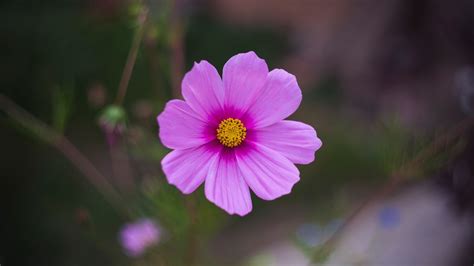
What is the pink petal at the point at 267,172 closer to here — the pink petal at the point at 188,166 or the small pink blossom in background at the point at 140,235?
the pink petal at the point at 188,166

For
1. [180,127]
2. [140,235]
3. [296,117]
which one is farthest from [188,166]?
[296,117]

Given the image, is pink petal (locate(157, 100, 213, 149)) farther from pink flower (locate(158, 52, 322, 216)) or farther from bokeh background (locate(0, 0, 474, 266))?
bokeh background (locate(0, 0, 474, 266))

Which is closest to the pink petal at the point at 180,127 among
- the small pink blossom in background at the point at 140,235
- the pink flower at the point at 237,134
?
the pink flower at the point at 237,134

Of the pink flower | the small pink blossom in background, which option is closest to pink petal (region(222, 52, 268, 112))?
the pink flower

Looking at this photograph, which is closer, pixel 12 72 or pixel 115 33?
pixel 12 72

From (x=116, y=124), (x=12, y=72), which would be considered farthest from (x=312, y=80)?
(x=116, y=124)

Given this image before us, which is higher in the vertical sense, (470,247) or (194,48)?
(194,48)

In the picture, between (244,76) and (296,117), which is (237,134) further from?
(296,117)

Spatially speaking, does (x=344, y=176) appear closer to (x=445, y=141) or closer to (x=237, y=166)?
(x=445, y=141)
